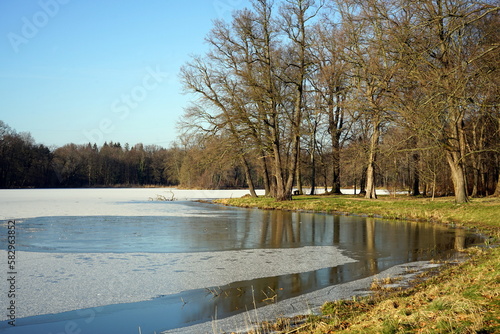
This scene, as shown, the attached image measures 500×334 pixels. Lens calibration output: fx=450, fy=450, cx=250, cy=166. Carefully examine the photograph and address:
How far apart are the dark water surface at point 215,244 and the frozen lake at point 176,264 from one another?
0.03m

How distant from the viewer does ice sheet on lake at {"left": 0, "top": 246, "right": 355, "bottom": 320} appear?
799 cm

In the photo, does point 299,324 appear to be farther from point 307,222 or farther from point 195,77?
point 195,77

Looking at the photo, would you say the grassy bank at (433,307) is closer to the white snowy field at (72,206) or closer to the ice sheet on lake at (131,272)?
the ice sheet on lake at (131,272)

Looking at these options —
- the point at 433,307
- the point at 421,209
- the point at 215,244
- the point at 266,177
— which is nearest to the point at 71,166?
the point at 266,177

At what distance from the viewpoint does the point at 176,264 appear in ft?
36.0

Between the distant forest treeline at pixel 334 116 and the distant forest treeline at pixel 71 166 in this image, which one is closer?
the distant forest treeline at pixel 334 116

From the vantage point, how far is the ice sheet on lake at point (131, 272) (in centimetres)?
799

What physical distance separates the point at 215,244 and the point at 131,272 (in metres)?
4.55

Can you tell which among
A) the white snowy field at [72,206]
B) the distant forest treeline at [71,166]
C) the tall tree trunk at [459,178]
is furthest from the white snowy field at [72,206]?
the distant forest treeline at [71,166]

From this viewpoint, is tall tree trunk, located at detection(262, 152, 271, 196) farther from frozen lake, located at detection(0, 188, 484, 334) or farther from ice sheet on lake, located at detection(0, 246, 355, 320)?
ice sheet on lake, located at detection(0, 246, 355, 320)

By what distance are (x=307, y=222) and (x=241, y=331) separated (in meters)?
15.8

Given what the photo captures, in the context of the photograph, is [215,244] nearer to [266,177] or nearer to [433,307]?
[433,307]

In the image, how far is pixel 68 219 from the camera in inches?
835

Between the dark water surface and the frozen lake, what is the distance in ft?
0.10
